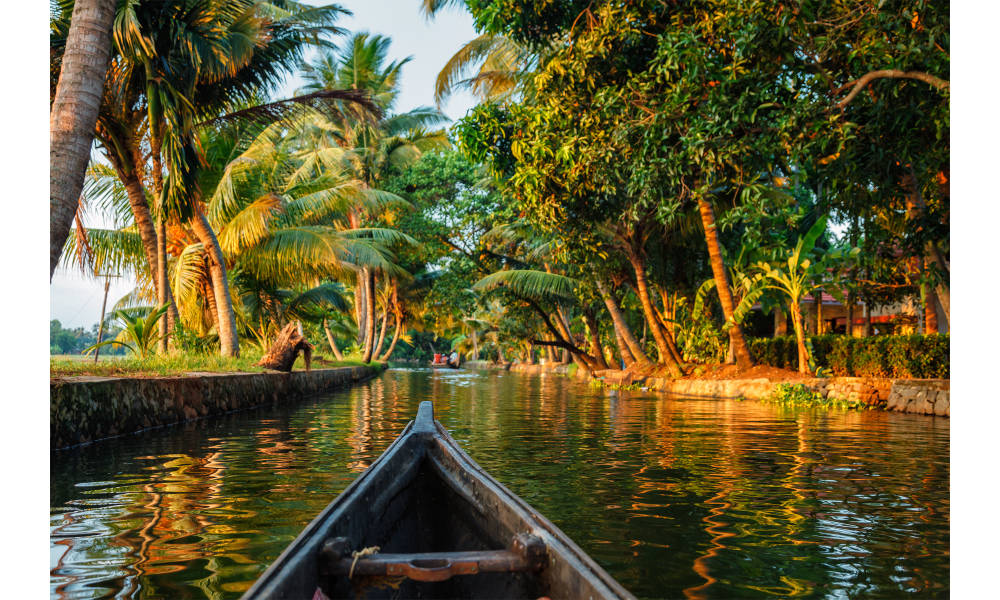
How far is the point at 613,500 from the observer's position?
4355 millimetres

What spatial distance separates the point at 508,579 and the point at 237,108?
1261cm

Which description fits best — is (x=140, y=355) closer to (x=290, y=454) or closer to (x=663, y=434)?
(x=290, y=454)

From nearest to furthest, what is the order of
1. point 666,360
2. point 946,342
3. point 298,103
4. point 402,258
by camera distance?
point 946,342 < point 298,103 < point 666,360 < point 402,258

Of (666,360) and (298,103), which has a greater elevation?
(298,103)

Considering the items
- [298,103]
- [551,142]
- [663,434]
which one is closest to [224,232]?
[298,103]

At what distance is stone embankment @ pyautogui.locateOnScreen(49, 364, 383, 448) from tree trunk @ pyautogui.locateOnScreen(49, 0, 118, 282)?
A: 127cm

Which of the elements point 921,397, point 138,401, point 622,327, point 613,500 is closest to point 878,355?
point 921,397

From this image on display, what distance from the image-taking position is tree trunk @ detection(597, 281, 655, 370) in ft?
61.7

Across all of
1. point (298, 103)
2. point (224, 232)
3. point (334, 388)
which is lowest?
point (334, 388)

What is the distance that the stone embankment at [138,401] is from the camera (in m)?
6.00

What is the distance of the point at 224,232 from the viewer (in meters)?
15.3

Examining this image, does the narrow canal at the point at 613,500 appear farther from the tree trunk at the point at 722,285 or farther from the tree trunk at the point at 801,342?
the tree trunk at the point at 722,285

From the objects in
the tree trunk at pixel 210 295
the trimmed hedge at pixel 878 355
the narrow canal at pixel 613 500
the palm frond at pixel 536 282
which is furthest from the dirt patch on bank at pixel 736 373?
the tree trunk at pixel 210 295

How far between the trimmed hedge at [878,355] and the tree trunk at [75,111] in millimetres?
12361
